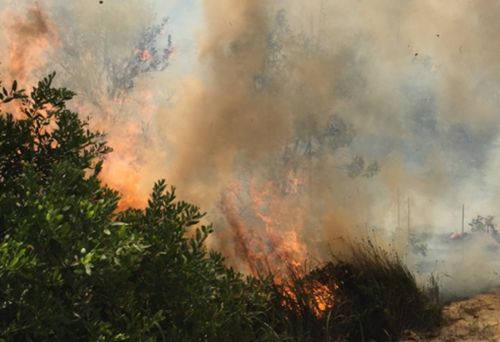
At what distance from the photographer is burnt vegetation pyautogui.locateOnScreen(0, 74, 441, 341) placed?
6.84ft

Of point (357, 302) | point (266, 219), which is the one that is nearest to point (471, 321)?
point (357, 302)

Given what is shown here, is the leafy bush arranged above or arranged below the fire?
below

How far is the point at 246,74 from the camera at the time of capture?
7992mm

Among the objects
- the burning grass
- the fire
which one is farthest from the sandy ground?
the fire

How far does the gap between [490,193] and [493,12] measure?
3.13 meters

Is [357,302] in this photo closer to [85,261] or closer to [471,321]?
[471,321]

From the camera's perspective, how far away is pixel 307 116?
8328mm

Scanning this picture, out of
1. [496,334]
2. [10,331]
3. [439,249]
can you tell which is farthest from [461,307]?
[10,331]

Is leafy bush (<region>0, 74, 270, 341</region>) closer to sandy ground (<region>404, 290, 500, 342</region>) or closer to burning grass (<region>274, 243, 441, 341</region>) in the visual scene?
burning grass (<region>274, 243, 441, 341</region>)

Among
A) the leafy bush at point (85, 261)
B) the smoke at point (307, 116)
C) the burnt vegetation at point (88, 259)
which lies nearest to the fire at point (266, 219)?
the smoke at point (307, 116)

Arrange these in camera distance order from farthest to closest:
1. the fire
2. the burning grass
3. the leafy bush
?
the fire → the burning grass → the leafy bush

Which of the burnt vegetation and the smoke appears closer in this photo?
the burnt vegetation

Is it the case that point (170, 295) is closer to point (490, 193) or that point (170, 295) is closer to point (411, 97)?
point (411, 97)

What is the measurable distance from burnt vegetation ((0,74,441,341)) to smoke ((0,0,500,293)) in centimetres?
415
